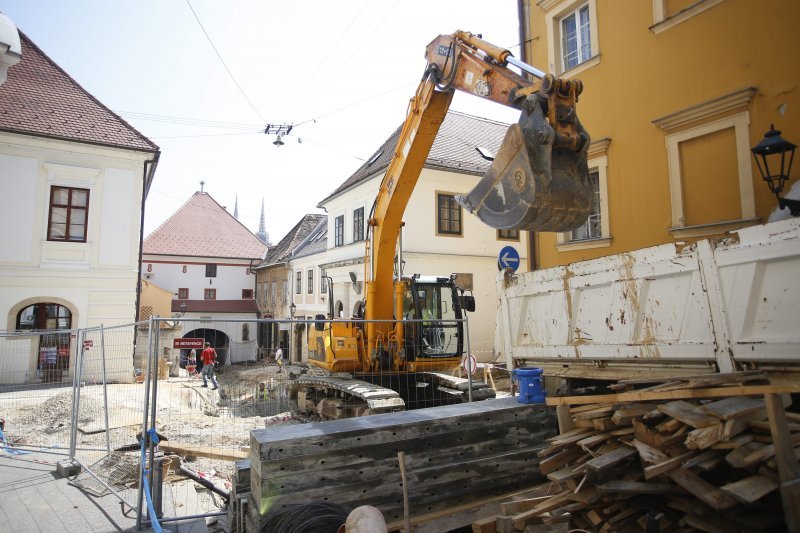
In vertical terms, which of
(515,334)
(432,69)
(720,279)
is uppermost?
(432,69)

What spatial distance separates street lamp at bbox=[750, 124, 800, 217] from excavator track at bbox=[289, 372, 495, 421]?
4891mm

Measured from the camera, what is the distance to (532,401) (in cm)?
504

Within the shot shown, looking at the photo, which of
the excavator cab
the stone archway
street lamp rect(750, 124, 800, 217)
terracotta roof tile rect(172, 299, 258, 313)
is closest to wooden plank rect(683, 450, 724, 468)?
street lamp rect(750, 124, 800, 217)

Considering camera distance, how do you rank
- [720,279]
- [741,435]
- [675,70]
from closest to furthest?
[741,435] → [720,279] → [675,70]

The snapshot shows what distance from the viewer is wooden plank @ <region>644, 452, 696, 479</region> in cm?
278

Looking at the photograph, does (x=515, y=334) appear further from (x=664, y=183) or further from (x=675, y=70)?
(x=675, y=70)

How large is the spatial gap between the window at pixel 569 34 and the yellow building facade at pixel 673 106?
20 millimetres

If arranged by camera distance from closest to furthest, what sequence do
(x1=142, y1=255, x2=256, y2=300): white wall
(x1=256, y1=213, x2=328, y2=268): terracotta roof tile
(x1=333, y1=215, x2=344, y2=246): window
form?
(x1=333, y1=215, x2=344, y2=246): window, (x1=256, y1=213, x2=328, y2=268): terracotta roof tile, (x1=142, y1=255, x2=256, y2=300): white wall

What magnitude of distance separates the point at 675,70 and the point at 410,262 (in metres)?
12.1

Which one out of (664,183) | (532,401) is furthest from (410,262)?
(532,401)

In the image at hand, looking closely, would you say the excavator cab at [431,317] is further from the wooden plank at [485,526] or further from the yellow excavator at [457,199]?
the wooden plank at [485,526]

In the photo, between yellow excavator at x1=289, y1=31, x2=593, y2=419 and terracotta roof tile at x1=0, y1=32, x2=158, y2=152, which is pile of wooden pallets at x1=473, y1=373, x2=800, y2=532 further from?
terracotta roof tile at x1=0, y1=32, x2=158, y2=152

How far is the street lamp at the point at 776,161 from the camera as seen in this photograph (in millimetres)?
5215

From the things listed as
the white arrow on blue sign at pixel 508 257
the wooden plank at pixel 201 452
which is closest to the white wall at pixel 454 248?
the white arrow on blue sign at pixel 508 257
